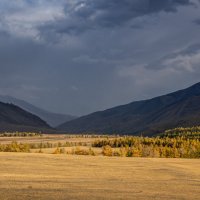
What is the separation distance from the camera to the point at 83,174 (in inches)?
667

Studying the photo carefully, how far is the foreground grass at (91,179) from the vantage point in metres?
11.5

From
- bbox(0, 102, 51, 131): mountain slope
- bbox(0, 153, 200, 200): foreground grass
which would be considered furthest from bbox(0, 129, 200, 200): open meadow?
bbox(0, 102, 51, 131): mountain slope

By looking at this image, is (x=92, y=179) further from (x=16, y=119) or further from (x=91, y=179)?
(x=16, y=119)

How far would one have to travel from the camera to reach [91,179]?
15266mm

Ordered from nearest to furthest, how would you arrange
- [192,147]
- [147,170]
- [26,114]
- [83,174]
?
[83,174] → [147,170] → [192,147] → [26,114]

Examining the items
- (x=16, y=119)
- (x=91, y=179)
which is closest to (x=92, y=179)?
(x=91, y=179)

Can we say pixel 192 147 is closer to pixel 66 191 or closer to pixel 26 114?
pixel 66 191

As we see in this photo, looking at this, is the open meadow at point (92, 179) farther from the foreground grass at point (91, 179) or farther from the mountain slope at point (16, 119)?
the mountain slope at point (16, 119)

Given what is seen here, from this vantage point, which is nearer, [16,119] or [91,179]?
[91,179]

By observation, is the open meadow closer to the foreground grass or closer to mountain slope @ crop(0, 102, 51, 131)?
the foreground grass

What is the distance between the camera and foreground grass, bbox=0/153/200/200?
11484 mm

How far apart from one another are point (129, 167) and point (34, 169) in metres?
3.65

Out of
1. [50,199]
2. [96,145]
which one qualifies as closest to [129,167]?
[50,199]

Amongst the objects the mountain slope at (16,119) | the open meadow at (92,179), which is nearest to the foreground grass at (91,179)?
the open meadow at (92,179)
